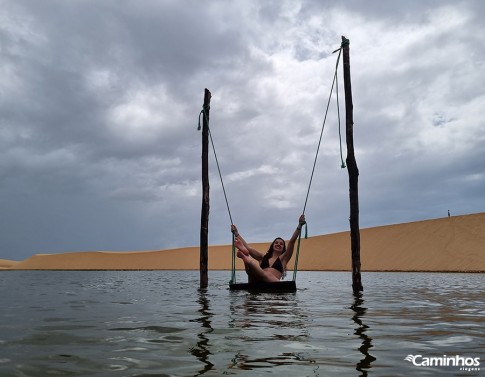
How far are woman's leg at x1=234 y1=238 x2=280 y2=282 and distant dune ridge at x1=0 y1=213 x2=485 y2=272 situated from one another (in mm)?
29276

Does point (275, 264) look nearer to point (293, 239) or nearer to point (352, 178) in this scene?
point (293, 239)

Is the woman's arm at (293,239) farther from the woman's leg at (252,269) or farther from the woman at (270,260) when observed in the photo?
the woman's leg at (252,269)

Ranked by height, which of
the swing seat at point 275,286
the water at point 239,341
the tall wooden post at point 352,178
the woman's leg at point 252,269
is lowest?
the water at point 239,341

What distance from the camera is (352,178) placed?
46.0ft

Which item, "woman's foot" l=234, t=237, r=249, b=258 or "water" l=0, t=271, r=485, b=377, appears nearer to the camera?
"water" l=0, t=271, r=485, b=377

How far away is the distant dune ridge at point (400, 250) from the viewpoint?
132 ft

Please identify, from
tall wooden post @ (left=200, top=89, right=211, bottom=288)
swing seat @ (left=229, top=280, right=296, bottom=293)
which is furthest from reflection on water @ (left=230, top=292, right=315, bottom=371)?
tall wooden post @ (left=200, top=89, right=211, bottom=288)

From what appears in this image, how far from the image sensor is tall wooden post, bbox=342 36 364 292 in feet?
45.1

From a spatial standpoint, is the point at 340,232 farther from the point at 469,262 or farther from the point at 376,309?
the point at 376,309

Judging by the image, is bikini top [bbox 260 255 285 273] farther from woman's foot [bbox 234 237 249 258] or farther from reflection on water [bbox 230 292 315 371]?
reflection on water [bbox 230 292 315 371]

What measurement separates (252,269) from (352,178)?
13.8ft

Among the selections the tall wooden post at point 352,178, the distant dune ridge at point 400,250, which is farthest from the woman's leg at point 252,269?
the distant dune ridge at point 400,250

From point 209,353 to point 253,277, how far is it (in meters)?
8.32

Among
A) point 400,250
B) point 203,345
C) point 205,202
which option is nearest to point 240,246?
point 205,202
